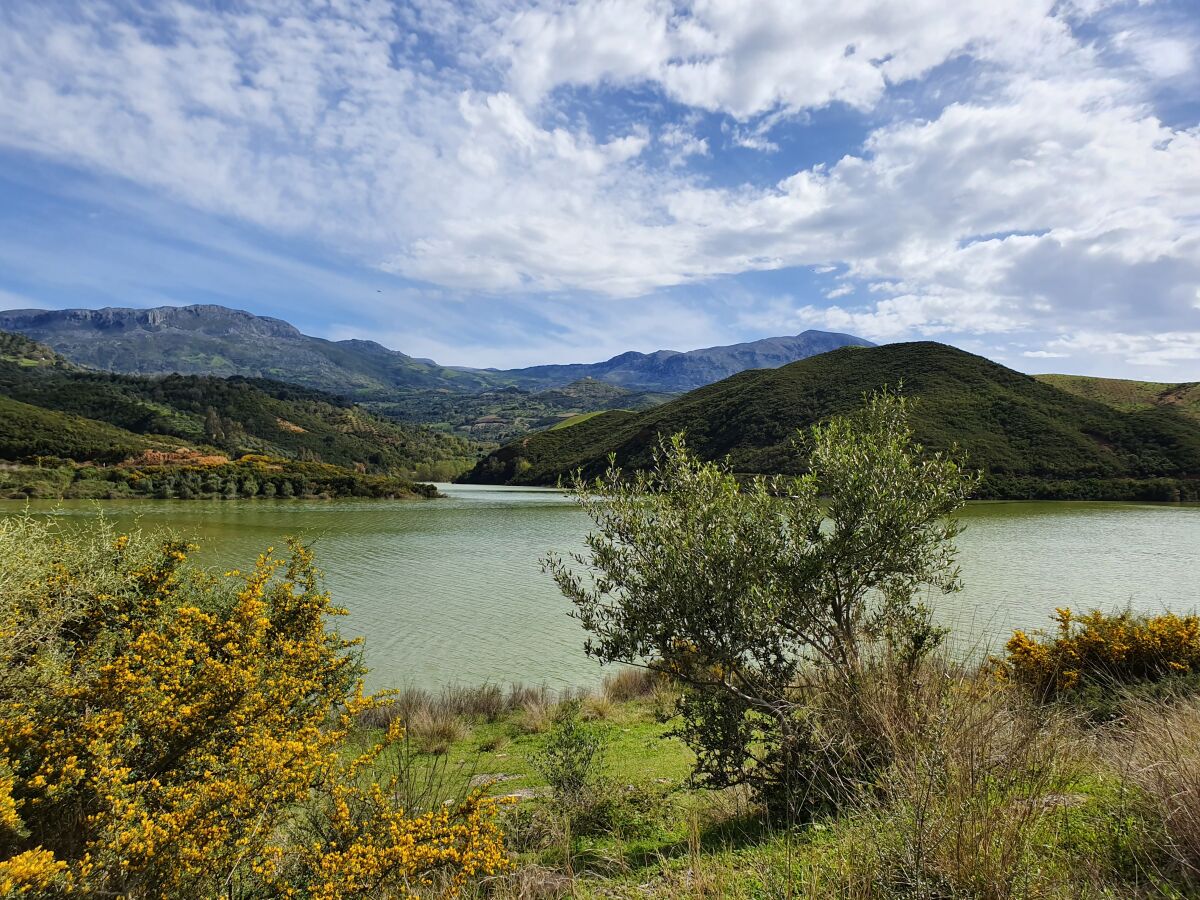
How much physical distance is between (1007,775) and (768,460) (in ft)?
310

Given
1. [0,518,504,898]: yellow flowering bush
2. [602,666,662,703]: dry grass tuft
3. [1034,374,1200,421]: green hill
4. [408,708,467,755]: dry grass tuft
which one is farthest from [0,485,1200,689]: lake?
[1034,374,1200,421]: green hill

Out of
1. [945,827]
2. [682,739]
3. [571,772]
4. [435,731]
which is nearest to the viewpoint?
[945,827]

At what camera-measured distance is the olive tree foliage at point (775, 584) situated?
6.72m

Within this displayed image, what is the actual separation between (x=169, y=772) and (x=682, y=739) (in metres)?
4.99

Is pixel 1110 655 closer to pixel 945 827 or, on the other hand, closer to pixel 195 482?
pixel 945 827

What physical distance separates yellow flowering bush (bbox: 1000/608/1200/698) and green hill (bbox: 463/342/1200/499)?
5196 centimetres

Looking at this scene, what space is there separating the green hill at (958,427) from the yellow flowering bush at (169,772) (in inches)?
2427

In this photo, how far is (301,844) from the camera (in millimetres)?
5121

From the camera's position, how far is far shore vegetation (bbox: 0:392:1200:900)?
3945mm

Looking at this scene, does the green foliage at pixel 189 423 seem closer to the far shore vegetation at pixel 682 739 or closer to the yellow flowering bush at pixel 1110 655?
the far shore vegetation at pixel 682 739

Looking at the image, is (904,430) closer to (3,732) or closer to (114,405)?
(3,732)

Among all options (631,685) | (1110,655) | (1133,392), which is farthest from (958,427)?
(1110,655)

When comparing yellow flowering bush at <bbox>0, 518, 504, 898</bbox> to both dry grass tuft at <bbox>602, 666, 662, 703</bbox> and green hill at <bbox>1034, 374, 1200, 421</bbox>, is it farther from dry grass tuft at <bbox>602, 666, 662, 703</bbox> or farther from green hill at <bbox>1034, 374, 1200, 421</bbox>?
green hill at <bbox>1034, 374, 1200, 421</bbox>

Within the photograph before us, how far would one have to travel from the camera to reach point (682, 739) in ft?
23.3
